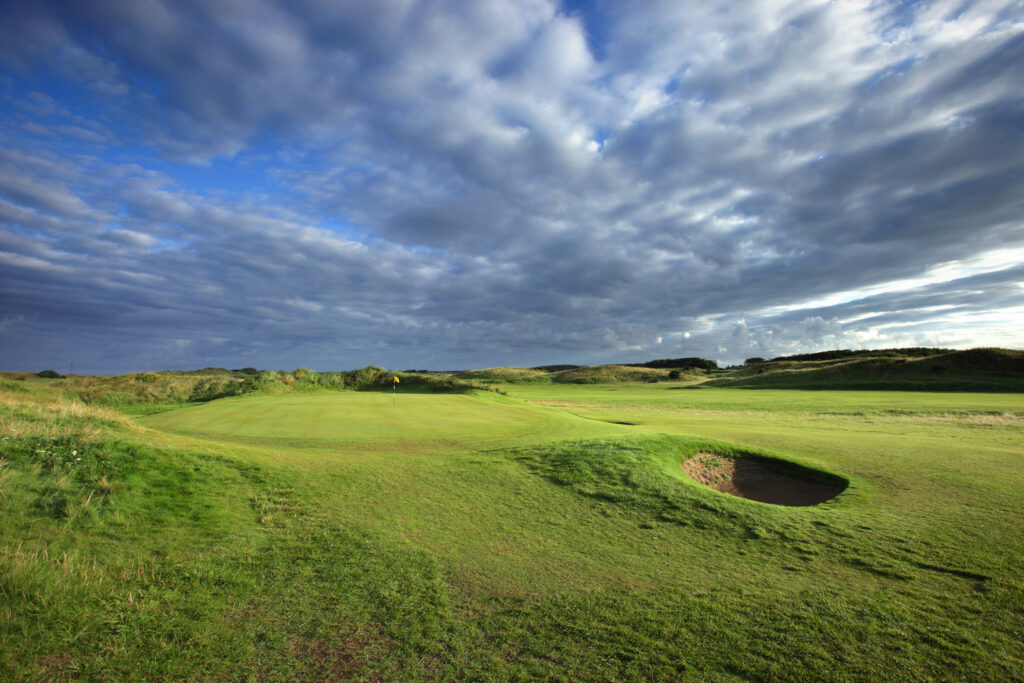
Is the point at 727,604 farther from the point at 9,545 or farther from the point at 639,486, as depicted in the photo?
the point at 9,545

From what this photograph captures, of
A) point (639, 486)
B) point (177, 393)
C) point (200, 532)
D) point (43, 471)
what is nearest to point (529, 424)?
point (639, 486)

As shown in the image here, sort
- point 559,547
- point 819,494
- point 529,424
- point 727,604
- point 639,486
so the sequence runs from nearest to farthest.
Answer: point 727,604
point 559,547
point 639,486
point 819,494
point 529,424

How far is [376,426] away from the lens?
15430mm

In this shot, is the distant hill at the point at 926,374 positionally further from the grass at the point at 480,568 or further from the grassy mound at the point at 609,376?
the grass at the point at 480,568

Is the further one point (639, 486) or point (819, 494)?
point (819, 494)

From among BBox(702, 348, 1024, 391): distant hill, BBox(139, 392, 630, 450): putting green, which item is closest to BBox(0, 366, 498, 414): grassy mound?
BBox(139, 392, 630, 450): putting green

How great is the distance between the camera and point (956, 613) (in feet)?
14.7

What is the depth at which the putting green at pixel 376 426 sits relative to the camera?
13094 millimetres

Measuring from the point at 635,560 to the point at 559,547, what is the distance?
104cm

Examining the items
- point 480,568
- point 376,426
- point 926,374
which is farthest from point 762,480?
point 926,374

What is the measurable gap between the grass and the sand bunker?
47cm

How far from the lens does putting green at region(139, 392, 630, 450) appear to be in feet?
43.0

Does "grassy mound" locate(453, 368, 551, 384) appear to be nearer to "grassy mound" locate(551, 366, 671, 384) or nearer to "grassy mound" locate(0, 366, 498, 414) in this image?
"grassy mound" locate(551, 366, 671, 384)

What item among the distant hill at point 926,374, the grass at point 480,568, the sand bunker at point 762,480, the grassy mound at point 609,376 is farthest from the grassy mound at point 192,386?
the grassy mound at point 609,376
